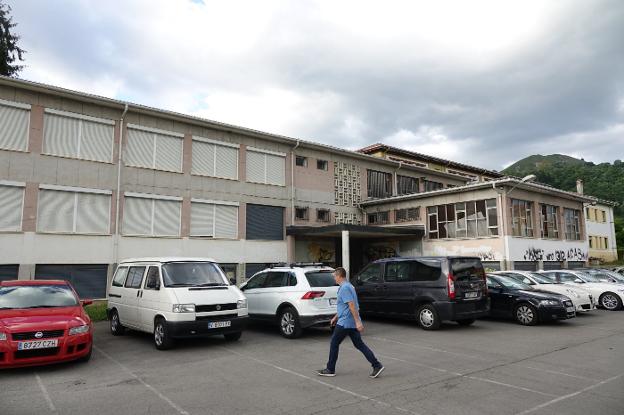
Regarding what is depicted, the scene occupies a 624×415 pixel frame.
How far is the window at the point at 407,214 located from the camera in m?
25.9

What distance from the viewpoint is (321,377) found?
675cm

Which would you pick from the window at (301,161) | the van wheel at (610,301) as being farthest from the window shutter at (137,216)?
the van wheel at (610,301)

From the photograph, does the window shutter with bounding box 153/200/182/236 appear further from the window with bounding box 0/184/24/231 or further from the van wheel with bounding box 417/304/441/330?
the van wheel with bounding box 417/304/441/330

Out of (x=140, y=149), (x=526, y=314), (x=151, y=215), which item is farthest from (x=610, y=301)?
(x=140, y=149)

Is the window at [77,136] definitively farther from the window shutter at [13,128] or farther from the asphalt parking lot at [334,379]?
the asphalt parking lot at [334,379]

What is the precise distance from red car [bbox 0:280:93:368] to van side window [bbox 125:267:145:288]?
176cm

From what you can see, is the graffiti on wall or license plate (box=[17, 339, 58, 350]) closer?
license plate (box=[17, 339, 58, 350])

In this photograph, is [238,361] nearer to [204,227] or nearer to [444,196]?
[204,227]

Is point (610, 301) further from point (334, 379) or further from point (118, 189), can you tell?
point (118, 189)

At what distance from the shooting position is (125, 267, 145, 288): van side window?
1030 centimetres

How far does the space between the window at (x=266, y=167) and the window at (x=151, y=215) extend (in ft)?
14.5

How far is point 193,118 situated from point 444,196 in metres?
14.2

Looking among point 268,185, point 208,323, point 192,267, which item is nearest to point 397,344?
point 208,323

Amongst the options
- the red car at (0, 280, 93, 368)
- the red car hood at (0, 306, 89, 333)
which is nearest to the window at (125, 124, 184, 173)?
the red car at (0, 280, 93, 368)
